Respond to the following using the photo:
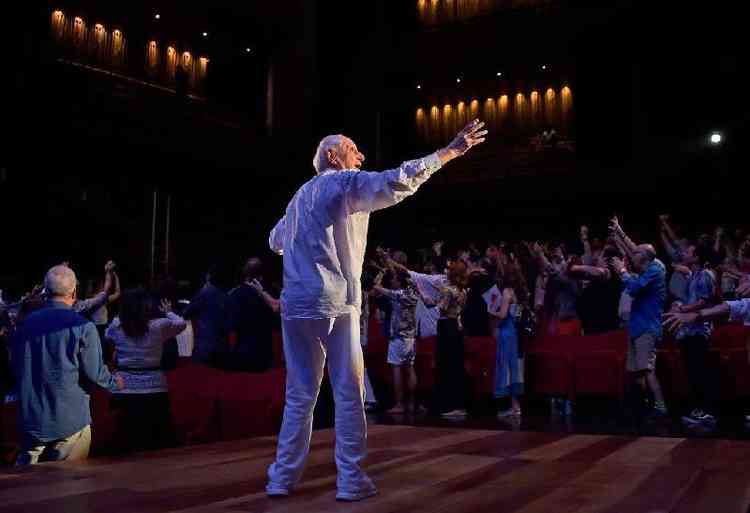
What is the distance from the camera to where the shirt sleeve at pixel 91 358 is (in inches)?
150

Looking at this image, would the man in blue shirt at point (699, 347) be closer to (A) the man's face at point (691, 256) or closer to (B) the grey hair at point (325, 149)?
(A) the man's face at point (691, 256)

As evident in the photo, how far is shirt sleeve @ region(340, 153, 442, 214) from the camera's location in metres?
2.91

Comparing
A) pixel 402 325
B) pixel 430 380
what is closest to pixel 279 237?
pixel 402 325

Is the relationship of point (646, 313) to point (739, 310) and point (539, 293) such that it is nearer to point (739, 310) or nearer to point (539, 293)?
point (739, 310)

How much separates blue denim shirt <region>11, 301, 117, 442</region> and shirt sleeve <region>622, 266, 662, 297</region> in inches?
183

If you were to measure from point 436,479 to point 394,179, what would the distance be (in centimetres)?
153

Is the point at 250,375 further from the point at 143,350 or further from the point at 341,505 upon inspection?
the point at 341,505

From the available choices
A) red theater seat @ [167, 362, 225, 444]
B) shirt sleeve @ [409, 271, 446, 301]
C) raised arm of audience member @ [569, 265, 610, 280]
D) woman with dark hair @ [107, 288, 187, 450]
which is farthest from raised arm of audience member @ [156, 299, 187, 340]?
raised arm of audience member @ [569, 265, 610, 280]

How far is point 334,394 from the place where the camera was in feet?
10.0

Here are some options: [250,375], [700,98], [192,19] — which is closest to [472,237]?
[700,98]

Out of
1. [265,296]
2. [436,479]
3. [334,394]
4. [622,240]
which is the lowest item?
[436,479]

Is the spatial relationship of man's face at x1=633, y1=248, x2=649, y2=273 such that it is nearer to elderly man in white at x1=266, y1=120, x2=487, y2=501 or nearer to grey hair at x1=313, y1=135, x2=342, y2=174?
elderly man in white at x1=266, y1=120, x2=487, y2=501

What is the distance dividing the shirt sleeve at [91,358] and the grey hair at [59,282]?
22cm

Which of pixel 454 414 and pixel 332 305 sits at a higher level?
pixel 332 305
